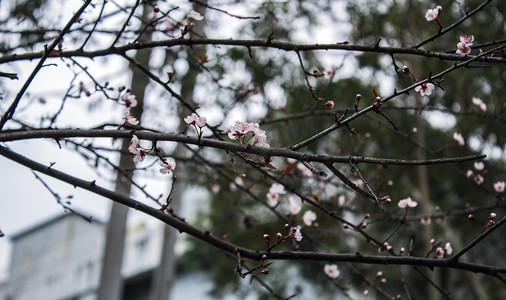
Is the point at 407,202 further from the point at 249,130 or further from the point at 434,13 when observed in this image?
the point at 249,130

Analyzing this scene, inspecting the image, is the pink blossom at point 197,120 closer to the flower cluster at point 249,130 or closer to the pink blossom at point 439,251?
the flower cluster at point 249,130

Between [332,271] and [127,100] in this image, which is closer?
[127,100]

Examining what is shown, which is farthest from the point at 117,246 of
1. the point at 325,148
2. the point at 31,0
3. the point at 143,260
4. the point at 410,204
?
the point at 143,260

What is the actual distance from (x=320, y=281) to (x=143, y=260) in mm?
5154

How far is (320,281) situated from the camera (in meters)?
5.79

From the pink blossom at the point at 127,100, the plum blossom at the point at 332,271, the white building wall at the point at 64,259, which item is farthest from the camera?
the white building wall at the point at 64,259

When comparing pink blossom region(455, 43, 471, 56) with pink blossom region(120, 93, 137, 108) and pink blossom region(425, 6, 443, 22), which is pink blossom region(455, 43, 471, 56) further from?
pink blossom region(120, 93, 137, 108)

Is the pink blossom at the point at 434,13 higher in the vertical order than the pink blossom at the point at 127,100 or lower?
higher

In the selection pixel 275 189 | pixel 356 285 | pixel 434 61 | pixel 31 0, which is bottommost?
pixel 275 189

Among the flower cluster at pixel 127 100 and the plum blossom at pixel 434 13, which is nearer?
the plum blossom at pixel 434 13

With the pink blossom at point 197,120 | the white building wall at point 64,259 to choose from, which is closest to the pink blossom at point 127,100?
the pink blossom at point 197,120

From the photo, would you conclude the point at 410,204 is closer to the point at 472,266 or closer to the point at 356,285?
the point at 472,266

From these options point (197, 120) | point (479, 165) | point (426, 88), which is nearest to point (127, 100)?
point (197, 120)

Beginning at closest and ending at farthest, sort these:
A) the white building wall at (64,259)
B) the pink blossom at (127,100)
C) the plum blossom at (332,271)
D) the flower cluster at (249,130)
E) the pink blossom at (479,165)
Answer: the flower cluster at (249,130)
the pink blossom at (127,100)
the plum blossom at (332,271)
the pink blossom at (479,165)
the white building wall at (64,259)
